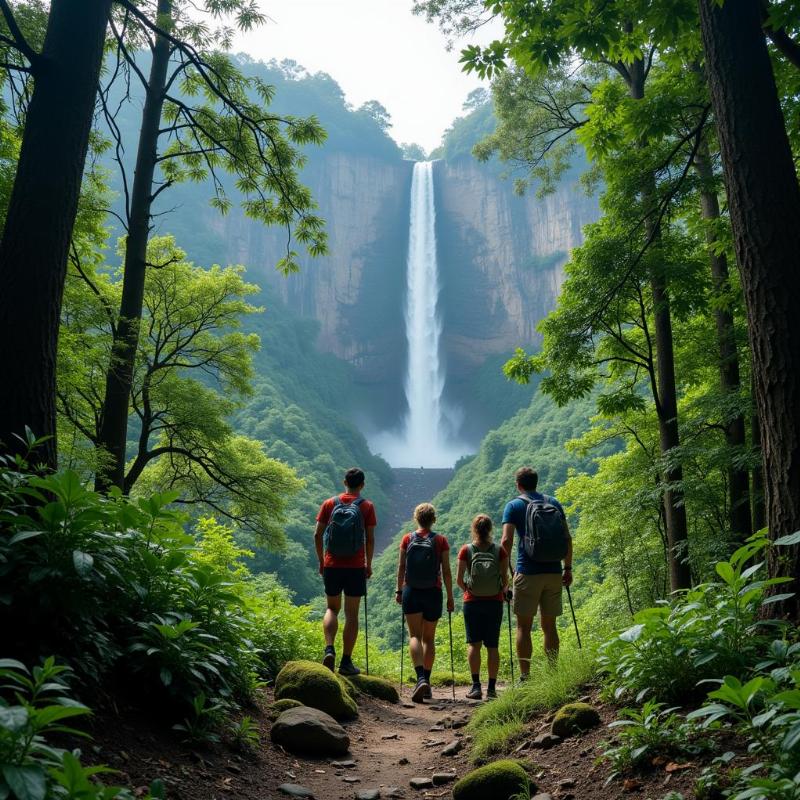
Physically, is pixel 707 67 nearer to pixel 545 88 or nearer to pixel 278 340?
pixel 545 88

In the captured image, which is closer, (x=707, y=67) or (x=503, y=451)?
(x=707, y=67)

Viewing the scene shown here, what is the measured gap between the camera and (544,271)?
70.4 m

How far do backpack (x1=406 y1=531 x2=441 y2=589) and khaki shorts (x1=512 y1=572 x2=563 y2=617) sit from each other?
704 millimetres

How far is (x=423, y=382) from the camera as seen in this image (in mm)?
60625

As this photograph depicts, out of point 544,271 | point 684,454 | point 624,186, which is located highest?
point 544,271

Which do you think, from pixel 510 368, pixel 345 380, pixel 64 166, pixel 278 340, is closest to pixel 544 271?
pixel 345 380

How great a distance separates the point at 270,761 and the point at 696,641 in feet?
6.98

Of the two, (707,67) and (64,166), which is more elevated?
(707,67)

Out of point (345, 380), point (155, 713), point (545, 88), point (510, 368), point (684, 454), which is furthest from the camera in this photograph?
point (345, 380)

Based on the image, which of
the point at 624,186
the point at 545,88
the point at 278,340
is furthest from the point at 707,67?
the point at 278,340

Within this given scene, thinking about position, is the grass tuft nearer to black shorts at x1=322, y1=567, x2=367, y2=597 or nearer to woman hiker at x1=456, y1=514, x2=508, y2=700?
woman hiker at x1=456, y1=514, x2=508, y2=700

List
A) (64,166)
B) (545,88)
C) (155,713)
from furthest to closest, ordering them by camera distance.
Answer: (545,88) < (64,166) < (155,713)

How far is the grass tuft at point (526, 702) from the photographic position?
11.9ft

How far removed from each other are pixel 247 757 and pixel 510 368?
545 cm
